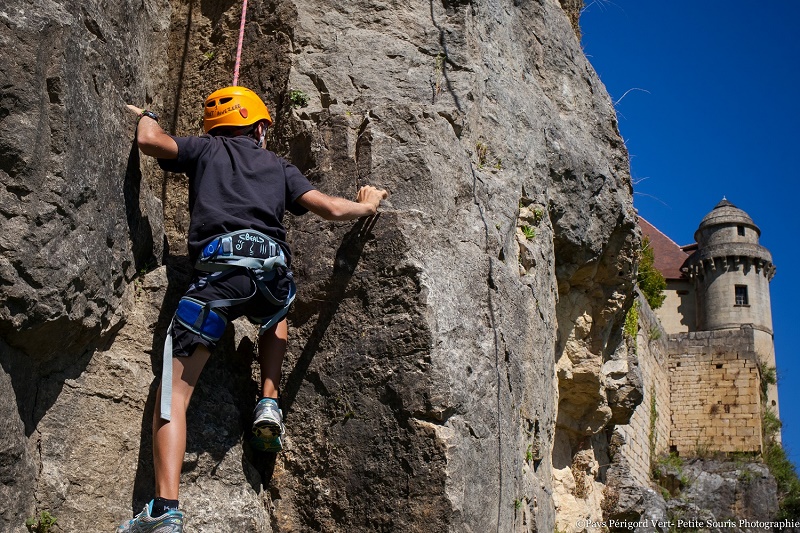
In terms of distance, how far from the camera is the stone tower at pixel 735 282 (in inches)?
1628

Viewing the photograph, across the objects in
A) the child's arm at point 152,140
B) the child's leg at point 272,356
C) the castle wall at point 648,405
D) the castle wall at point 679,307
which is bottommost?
the child's leg at point 272,356

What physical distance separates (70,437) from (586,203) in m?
3.72

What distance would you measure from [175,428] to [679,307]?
138 ft

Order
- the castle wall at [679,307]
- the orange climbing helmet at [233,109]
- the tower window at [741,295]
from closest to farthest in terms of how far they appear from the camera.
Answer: the orange climbing helmet at [233,109] < the tower window at [741,295] < the castle wall at [679,307]

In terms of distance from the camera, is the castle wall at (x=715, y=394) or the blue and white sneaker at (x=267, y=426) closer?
the blue and white sneaker at (x=267, y=426)

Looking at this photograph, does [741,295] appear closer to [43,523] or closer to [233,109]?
[233,109]

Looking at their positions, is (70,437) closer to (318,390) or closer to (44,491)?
(44,491)

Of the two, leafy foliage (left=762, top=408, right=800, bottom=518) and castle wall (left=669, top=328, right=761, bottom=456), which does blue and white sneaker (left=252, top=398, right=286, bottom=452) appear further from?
castle wall (left=669, top=328, right=761, bottom=456)

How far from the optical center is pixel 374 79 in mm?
4934

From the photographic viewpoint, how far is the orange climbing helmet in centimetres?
445

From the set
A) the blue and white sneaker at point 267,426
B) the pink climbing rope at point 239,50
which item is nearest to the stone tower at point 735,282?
the pink climbing rope at point 239,50

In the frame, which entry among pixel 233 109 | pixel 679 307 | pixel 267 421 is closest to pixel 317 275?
pixel 267 421

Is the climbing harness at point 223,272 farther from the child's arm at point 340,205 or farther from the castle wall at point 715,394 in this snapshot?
the castle wall at point 715,394

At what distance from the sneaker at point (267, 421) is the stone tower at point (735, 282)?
129 ft
